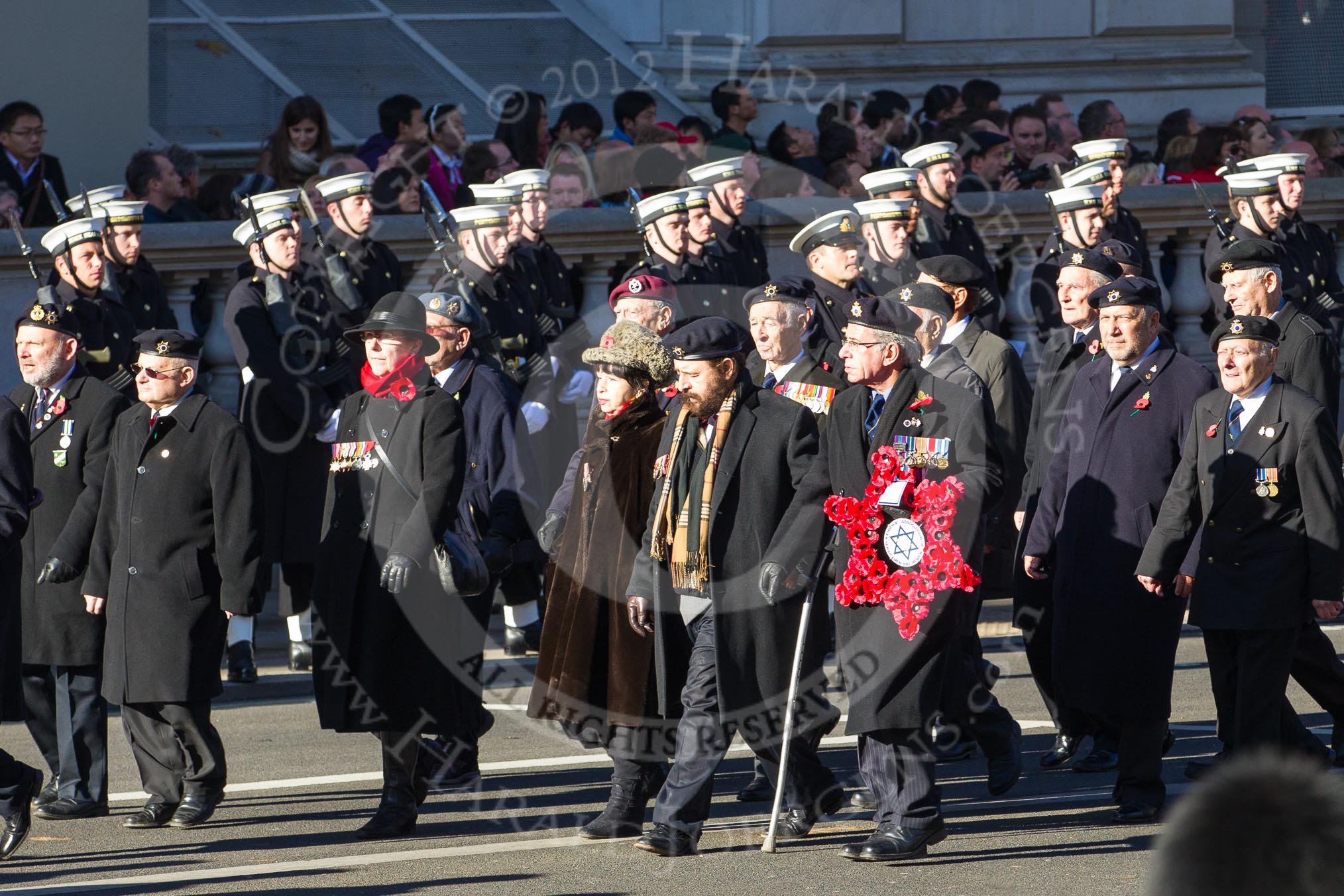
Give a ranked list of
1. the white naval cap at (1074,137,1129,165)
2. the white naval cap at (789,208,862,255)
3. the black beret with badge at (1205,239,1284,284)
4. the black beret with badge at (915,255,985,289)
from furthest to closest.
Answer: the white naval cap at (1074,137,1129,165) → the white naval cap at (789,208,862,255) → the black beret with badge at (1205,239,1284,284) → the black beret with badge at (915,255,985,289)

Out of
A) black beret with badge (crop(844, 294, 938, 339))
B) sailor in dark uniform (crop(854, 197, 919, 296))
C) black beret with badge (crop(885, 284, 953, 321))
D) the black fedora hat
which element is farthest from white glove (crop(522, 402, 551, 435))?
black beret with badge (crop(844, 294, 938, 339))

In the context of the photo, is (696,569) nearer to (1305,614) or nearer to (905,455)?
(905,455)

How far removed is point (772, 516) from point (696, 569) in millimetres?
313

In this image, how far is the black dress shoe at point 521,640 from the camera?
1139cm

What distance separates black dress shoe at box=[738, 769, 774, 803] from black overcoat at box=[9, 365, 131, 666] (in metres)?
2.46

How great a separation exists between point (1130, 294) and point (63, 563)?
13.3ft

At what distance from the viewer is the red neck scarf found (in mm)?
7645

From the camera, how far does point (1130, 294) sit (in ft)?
25.7

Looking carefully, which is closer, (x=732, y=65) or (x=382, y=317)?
(x=382, y=317)

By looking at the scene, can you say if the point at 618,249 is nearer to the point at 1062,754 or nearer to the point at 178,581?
the point at 1062,754

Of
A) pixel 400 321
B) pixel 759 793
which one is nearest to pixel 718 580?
pixel 759 793

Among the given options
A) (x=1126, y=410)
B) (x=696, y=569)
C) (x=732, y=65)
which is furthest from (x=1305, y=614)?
(x=732, y=65)

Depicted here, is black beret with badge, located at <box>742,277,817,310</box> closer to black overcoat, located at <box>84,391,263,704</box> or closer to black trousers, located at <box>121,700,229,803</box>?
black overcoat, located at <box>84,391,263,704</box>

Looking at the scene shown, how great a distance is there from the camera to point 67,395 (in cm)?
827
